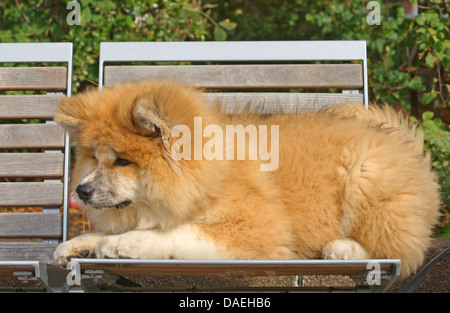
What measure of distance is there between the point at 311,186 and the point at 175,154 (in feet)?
2.45

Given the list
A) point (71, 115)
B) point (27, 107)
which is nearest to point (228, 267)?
point (71, 115)

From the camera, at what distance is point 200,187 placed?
2.81 m

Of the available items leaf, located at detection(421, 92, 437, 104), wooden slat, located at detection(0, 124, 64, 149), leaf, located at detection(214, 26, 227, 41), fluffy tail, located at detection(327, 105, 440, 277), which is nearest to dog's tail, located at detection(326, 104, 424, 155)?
fluffy tail, located at detection(327, 105, 440, 277)

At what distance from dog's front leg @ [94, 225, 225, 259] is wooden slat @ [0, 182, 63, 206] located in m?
1.51

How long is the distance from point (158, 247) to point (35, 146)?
1.84m

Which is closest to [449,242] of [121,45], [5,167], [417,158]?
[417,158]

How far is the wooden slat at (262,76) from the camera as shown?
4199mm

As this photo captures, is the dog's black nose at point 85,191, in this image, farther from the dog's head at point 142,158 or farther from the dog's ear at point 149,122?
the dog's ear at point 149,122

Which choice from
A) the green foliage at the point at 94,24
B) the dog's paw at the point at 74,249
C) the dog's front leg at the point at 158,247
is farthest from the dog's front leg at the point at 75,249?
the green foliage at the point at 94,24

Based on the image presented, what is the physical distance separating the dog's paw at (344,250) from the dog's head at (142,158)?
0.73m

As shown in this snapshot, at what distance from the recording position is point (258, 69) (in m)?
4.21

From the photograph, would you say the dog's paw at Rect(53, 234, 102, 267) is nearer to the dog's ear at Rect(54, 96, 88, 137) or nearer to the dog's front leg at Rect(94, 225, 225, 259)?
the dog's front leg at Rect(94, 225, 225, 259)

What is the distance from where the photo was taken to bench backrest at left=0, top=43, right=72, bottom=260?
13.4 ft
